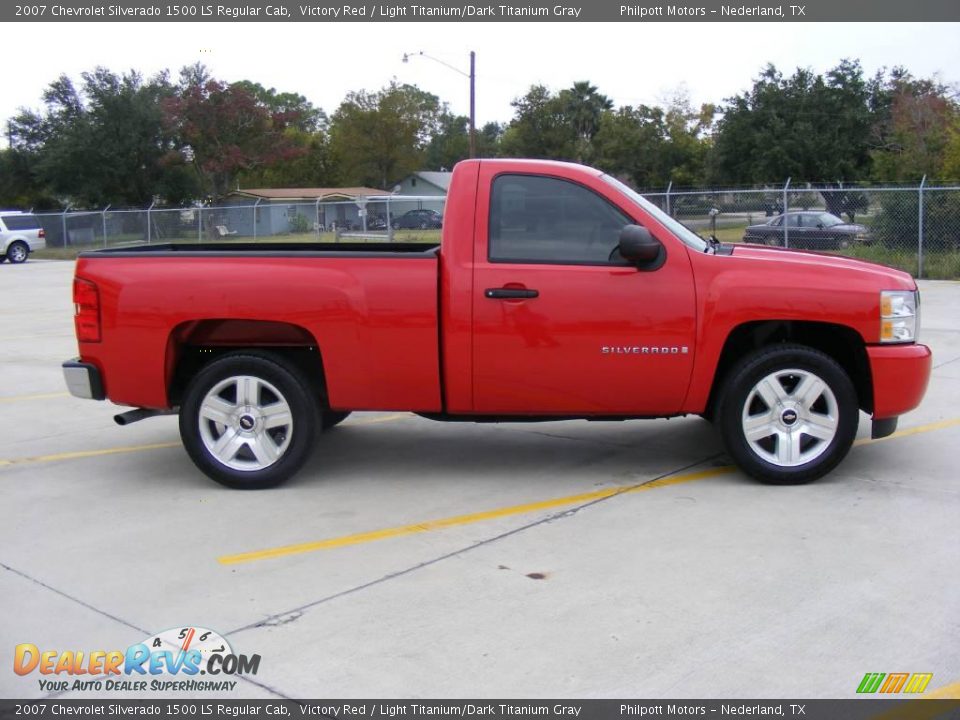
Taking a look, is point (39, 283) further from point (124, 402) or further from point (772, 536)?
point (772, 536)

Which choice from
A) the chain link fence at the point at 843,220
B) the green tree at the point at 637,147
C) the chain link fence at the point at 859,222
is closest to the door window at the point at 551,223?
the chain link fence at the point at 843,220

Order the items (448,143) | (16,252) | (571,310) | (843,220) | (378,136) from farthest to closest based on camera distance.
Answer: (448,143), (378,136), (16,252), (843,220), (571,310)

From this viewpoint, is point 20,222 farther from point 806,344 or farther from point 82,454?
point 806,344

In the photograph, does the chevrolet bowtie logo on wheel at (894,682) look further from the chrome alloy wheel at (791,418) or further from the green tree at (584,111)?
the green tree at (584,111)

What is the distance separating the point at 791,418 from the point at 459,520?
2103mm

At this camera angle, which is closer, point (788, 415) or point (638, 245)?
point (638, 245)

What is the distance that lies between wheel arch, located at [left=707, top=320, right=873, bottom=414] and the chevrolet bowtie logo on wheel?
261cm

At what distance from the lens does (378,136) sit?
6681 cm

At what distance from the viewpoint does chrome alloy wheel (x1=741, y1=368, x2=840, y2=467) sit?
6.14m

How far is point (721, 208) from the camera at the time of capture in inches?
929

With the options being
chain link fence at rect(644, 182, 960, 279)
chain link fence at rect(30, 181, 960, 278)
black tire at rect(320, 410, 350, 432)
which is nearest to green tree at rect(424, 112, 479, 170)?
chain link fence at rect(30, 181, 960, 278)

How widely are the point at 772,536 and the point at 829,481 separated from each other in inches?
46.1

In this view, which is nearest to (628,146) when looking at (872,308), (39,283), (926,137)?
(926,137)

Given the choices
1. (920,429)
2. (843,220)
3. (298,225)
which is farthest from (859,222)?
(298,225)
